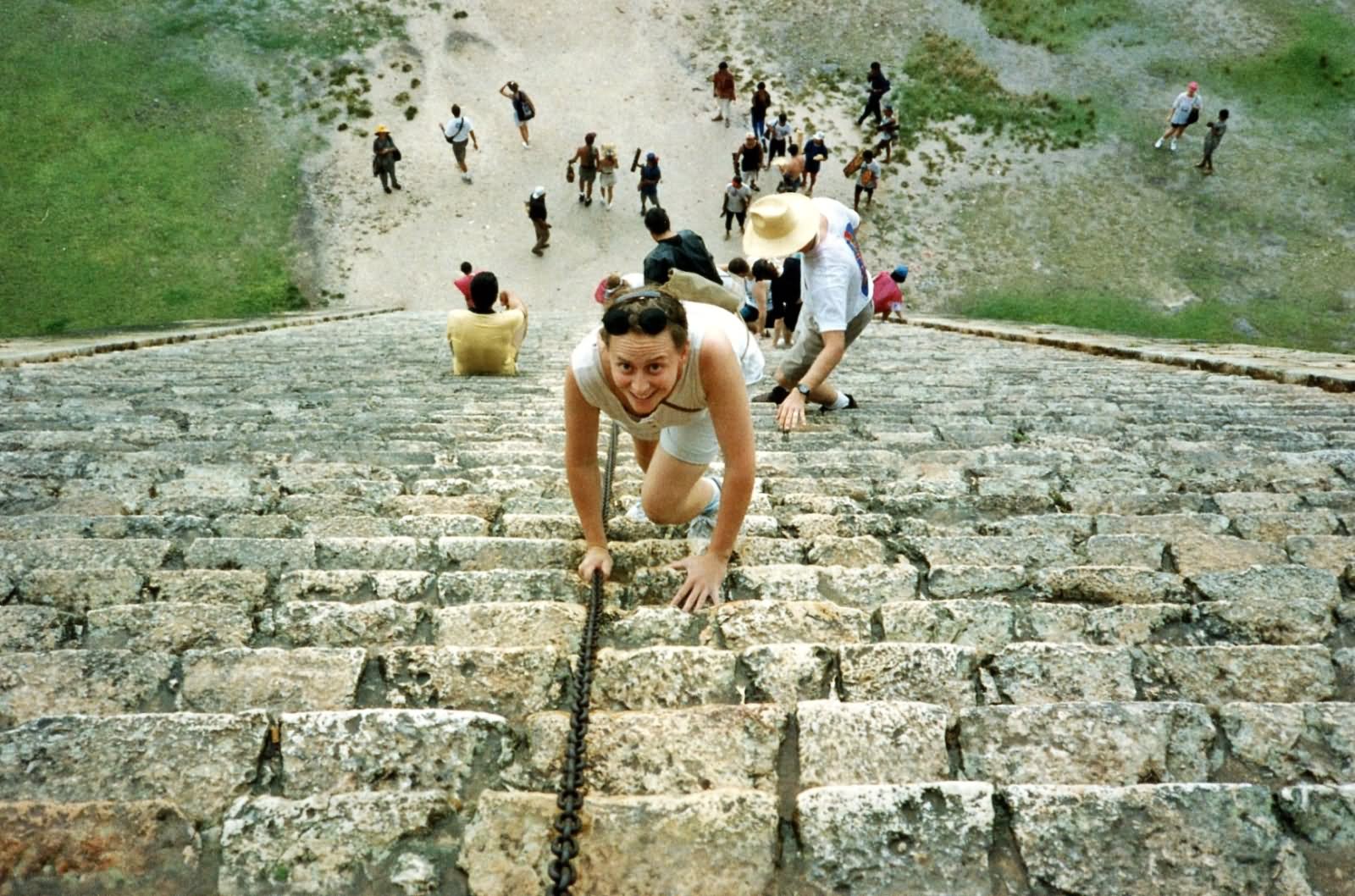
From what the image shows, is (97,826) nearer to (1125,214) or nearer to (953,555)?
(953,555)

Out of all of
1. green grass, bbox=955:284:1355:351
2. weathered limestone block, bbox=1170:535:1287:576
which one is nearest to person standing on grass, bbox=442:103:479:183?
green grass, bbox=955:284:1355:351

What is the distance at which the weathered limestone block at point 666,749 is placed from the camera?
5.55ft

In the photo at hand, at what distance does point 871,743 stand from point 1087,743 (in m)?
0.54

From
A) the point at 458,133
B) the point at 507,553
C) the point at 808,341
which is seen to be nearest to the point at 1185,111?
the point at 458,133

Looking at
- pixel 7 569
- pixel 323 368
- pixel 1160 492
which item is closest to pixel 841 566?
pixel 1160 492

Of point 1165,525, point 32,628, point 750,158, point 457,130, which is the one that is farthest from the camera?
point 750,158

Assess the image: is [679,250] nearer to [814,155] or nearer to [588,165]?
[588,165]

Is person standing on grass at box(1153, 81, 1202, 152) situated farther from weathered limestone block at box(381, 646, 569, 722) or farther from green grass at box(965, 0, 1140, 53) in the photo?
weathered limestone block at box(381, 646, 569, 722)

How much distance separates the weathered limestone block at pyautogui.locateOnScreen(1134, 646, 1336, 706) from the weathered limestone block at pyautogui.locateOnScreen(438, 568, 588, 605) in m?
1.70

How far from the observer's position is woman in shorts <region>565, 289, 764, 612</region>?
6.79 ft

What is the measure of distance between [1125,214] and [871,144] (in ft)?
18.9

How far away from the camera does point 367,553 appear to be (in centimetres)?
277

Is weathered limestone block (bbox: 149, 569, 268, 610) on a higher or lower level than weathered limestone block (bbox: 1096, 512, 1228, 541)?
lower

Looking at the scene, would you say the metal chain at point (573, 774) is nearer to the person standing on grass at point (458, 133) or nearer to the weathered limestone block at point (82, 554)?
the weathered limestone block at point (82, 554)
